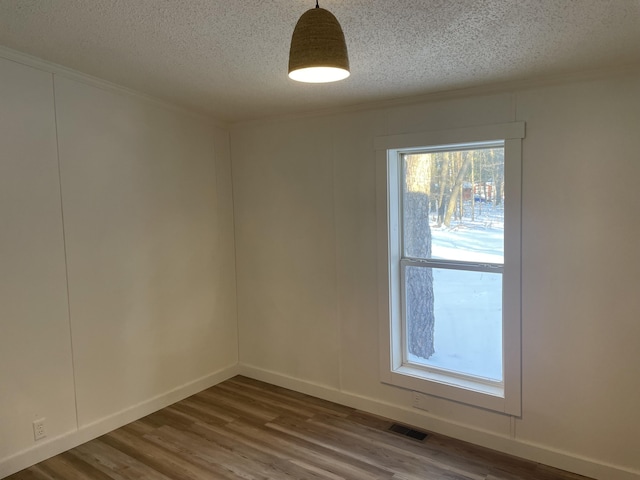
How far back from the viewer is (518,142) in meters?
2.73

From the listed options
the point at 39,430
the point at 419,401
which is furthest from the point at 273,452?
the point at 39,430

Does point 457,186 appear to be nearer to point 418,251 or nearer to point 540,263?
point 418,251

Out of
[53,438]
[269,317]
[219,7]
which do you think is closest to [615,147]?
[219,7]

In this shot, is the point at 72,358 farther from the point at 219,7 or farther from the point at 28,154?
the point at 219,7

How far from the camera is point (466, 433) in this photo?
3.06 m

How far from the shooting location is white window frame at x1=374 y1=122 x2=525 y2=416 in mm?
2785

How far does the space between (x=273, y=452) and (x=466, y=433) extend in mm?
1278

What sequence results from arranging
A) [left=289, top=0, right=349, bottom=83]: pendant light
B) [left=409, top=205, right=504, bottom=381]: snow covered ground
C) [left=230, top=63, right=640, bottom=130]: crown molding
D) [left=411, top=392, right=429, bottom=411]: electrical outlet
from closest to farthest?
[left=289, top=0, right=349, bottom=83]: pendant light → [left=230, top=63, right=640, bottom=130]: crown molding → [left=409, top=205, right=504, bottom=381]: snow covered ground → [left=411, top=392, right=429, bottom=411]: electrical outlet

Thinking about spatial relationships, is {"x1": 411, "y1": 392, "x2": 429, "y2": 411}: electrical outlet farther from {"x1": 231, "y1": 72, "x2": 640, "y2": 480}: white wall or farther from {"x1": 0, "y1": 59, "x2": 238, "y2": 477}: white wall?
{"x1": 0, "y1": 59, "x2": 238, "y2": 477}: white wall

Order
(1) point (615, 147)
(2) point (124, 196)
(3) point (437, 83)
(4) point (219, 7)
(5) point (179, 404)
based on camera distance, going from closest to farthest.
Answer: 1. (4) point (219, 7)
2. (1) point (615, 147)
3. (3) point (437, 83)
4. (2) point (124, 196)
5. (5) point (179, 404)

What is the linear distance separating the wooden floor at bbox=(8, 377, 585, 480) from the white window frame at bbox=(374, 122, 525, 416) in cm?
34

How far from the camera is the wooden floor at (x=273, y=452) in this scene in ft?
8.95

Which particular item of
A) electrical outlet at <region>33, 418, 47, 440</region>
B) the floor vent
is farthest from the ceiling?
the floor vent

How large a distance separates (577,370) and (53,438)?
3221mm
